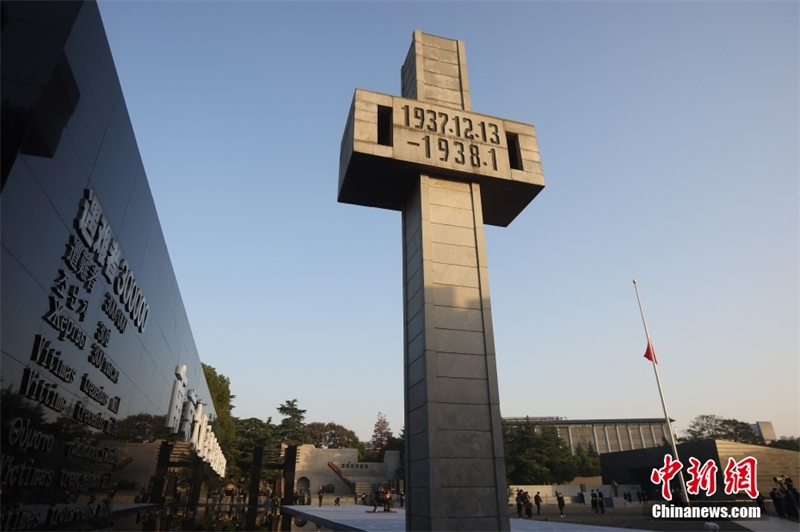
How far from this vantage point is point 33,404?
937 centimetres

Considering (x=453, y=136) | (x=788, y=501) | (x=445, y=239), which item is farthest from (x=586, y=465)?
(x=453, y=136)

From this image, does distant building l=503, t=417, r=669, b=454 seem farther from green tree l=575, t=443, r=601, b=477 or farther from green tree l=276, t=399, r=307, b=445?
green tree l=276, t=399, r=307, b=445

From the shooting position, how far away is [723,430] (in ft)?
298

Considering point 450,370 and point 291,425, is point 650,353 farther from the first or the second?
point 291,425

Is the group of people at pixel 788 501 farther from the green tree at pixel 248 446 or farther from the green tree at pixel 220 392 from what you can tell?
the green tree at pixel 220 392

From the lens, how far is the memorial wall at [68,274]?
8359 millimetres

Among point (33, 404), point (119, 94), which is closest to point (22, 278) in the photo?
point (33, 404)

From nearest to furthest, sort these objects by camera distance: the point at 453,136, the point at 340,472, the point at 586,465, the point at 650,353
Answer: the point at 453,136 < the point at 650,353 < the point at 340,472 < the point at 586,465

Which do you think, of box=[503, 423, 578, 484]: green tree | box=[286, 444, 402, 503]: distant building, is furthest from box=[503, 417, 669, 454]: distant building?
box=[286, 444, 402, 503]: distant building

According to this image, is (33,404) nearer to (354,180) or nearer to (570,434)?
(354,180)

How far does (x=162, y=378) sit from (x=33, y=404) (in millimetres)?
13463

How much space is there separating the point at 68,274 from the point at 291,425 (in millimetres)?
79824

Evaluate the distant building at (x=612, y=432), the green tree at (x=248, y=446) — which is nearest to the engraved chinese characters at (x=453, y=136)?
the green tree at (x=248, y=446)

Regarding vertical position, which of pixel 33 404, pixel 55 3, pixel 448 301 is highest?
pixel 55 3
